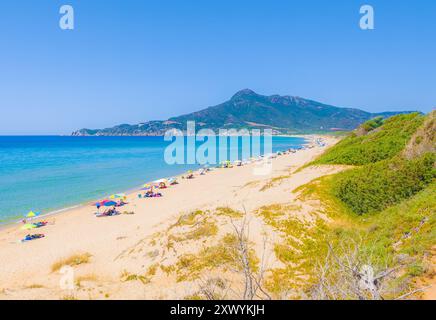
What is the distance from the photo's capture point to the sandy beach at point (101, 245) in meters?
9.30

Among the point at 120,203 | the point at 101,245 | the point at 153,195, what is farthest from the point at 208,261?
the point at 153,195

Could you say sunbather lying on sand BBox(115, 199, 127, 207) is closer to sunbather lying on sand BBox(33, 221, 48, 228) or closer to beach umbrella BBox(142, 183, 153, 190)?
sunbather lying on sand BBox(33, 221, 48, 228)

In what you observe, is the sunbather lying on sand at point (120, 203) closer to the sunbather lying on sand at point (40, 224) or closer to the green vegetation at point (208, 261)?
the sunbather lying on sand at point (40, 224)

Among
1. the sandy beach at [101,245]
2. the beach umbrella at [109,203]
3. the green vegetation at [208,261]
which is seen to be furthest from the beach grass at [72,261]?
the beach umbrella at [109,203]

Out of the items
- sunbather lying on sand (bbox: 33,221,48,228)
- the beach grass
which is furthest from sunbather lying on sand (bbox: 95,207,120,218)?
the beach grass

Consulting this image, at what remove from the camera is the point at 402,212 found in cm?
1067

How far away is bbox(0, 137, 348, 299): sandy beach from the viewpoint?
930 cm

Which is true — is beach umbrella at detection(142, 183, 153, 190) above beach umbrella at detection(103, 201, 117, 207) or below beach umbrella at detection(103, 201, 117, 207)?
below

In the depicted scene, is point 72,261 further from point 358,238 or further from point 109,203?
point 358,238
